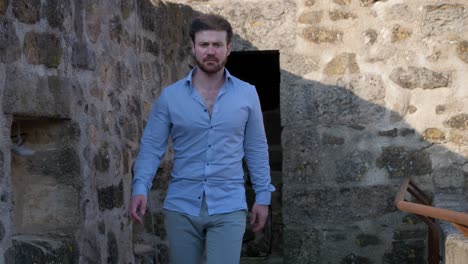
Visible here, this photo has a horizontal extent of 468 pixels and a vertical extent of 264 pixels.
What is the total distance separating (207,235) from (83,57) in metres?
1.10

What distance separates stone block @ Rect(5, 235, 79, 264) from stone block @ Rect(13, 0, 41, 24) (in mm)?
847

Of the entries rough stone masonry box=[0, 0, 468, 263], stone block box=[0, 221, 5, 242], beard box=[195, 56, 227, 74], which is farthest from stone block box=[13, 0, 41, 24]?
→ rough stone masonry box=[0, 0, 468, 263]

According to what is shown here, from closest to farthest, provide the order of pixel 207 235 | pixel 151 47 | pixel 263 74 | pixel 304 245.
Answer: pixel 207 235
pixel 151 47
pixel 304 245
pixel 263 74

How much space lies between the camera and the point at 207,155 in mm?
3102

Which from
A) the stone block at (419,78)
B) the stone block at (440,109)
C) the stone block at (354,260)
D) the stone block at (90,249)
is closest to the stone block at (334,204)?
the stone block at (354,260)

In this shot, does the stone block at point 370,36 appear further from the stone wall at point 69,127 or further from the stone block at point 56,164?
the stone block at point 56,164

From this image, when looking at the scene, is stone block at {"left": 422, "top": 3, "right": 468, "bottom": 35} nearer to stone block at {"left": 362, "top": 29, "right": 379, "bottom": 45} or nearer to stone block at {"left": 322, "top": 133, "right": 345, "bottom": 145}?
stone block at {"left": 362, "top": 29, "right": 379, "bottom": 45}

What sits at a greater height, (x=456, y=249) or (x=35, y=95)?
(x=35, y=95)

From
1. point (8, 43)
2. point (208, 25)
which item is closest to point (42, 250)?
point (8, 43)

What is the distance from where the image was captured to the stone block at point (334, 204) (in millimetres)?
5434

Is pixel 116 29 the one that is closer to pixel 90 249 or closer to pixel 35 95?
pixel 35 95

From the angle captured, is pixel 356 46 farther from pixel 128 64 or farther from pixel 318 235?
pixel 128 64

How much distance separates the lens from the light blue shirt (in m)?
3.08

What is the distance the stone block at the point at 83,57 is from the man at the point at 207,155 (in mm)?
579
